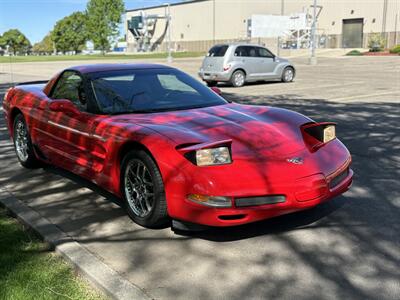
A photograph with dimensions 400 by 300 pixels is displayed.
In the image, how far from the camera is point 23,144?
6.26m

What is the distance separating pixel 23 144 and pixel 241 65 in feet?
43.0

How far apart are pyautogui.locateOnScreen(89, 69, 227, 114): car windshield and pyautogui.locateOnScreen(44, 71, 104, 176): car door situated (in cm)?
21

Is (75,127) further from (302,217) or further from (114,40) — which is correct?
(114,40)

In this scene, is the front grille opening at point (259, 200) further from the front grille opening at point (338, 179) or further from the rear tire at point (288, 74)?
the rear tire at point (288, 74)

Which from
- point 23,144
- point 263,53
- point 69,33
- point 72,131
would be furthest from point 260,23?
point 69,33

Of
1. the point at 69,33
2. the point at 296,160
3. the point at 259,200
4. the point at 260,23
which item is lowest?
the point at 259,200

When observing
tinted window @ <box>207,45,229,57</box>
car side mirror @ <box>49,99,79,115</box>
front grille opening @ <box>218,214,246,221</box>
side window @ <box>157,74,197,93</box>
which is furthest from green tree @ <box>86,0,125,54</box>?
front grille opening @ <box>218,214,246,221</box>

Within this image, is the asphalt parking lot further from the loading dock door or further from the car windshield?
the loading dock door

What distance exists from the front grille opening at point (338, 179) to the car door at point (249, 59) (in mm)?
14647

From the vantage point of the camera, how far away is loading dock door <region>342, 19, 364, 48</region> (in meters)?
64.8

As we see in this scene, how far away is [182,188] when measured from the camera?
3.61m

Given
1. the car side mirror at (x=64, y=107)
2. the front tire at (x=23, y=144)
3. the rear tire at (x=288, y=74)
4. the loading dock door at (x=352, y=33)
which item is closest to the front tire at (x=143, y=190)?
the car side mirror at (x=64, y=107)

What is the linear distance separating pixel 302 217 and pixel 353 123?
5.20m

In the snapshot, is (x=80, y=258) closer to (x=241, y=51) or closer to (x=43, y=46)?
(x=241, y=51)
